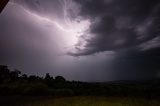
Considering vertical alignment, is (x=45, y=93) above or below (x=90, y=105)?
above

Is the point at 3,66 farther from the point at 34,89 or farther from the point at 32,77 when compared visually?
the point at 34,89

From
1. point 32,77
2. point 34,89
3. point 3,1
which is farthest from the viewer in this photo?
point 32,77

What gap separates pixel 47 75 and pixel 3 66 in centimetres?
1157

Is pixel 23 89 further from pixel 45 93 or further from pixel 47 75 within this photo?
pixel 47 75

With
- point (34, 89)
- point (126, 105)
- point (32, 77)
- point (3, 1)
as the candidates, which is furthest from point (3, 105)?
point (32, 77)

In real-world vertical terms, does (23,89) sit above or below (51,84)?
below

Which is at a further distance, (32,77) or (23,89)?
(32,77)

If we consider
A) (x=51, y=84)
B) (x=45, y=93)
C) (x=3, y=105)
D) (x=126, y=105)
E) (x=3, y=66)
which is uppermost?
(x=3, y=66)

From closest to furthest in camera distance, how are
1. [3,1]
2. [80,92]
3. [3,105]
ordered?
[3,1], [3,105], [80,92]

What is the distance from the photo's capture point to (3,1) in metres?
3.08

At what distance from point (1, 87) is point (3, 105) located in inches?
481

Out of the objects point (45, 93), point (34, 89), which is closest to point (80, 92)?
point (45, 93)

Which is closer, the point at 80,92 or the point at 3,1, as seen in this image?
the point at 3,1

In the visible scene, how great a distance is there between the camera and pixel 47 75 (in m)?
45.7
